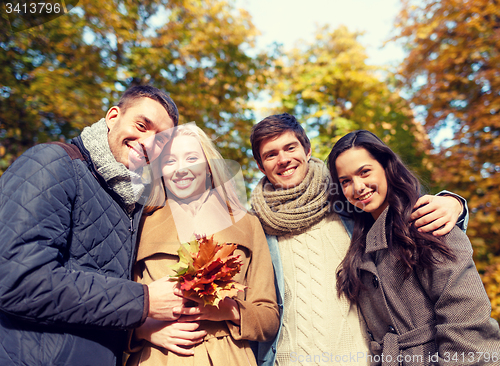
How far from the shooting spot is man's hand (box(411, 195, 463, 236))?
182 cm

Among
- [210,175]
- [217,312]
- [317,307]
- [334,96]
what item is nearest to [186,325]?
[217,312]

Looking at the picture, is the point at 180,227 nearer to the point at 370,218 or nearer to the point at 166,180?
the point at 166,180

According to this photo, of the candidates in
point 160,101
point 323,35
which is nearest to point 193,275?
point 160,101

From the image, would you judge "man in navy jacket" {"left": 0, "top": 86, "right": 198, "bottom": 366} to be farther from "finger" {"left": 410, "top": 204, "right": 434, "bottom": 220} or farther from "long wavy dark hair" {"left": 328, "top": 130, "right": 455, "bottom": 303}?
"finger" {"left": 410, "top": 204, "right": 434, "bottom": 220}

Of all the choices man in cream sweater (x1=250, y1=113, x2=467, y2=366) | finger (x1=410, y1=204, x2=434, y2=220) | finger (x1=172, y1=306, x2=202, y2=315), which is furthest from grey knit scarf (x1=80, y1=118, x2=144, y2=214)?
finger (x1=410, y1=204, x2=434, y2=220)

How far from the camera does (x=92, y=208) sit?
1.69 m

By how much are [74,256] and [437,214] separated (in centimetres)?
201

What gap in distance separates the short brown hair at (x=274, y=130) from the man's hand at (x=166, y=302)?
1.32m

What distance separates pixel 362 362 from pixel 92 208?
189 centimetres

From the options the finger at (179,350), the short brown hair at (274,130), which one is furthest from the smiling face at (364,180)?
the finger at (179,350)

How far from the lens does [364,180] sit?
2.14m

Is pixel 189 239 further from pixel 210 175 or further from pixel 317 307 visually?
pixel 317 307

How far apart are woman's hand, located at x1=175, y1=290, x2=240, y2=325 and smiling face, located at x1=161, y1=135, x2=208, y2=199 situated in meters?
0.76

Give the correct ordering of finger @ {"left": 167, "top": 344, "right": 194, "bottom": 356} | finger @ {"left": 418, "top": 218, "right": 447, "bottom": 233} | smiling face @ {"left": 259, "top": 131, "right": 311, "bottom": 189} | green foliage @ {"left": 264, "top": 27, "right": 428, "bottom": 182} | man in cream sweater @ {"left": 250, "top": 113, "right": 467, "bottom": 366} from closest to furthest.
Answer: finger @ {"left": 167, "top": 344, "right": 194, "bottom": 356} < finger @ {"left": 418, "top": 218, "right": 447, "bottom": 233} < man in cream sweater @ {"left": 250, "top": 113, "right": 467, "bottom": 366} < smiling face @ {"left": 259, "top": 131, "right": 311, "bottom": 189} < green foliage @ {"left": 264, "top": 27, "right": 428, "bottom": 182}
